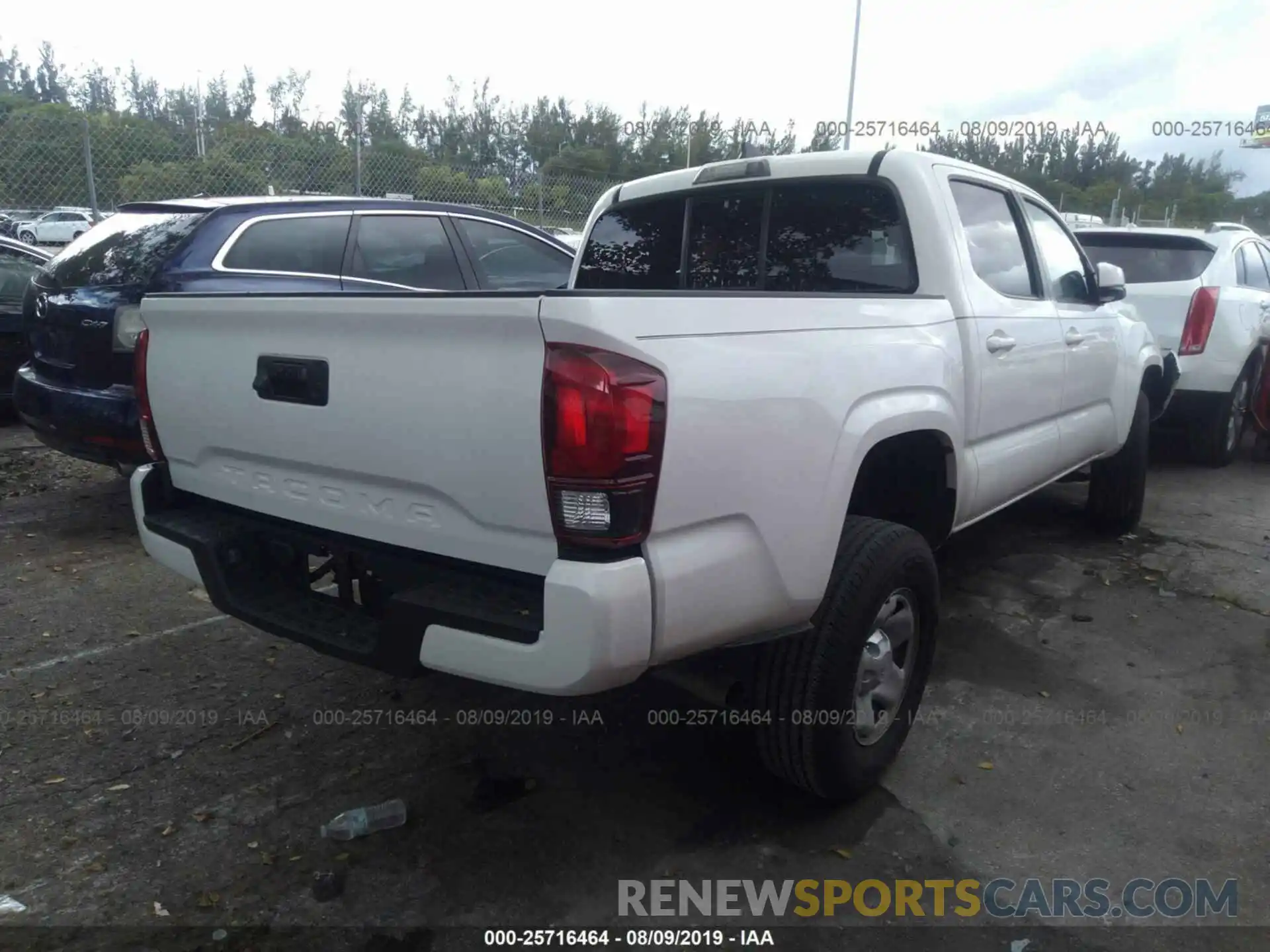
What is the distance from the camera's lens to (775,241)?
351 cm

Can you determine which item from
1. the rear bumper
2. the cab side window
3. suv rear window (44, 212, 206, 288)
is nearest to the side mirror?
the cab side window

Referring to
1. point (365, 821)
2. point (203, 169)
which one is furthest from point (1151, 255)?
point (203, 169)

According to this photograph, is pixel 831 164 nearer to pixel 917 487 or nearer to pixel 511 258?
pixel 917 487

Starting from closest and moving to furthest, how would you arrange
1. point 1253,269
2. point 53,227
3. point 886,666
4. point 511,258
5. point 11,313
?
point 886,666
point 511,258
point 11,313
point 1253,269
point 53,227

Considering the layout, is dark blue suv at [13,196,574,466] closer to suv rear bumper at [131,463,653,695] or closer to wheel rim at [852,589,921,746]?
suv rear bumper at [131,463,653,695]

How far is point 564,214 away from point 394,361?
39.9ft

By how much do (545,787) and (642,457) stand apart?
1.38 metres

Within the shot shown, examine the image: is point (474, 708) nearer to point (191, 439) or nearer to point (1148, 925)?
point (191, 439)

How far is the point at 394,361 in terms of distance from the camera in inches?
85.4

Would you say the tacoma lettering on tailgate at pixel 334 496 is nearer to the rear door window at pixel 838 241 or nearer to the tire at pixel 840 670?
the tire at pixel 840 670

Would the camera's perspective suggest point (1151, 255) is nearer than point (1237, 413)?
Yes

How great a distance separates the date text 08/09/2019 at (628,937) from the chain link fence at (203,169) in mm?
8393

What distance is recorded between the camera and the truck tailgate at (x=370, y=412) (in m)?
1.99


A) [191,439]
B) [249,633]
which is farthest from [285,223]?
[191,439]
